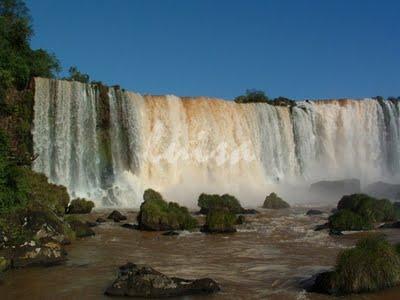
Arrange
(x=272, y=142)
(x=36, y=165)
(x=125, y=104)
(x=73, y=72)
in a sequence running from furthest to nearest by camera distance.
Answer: (x=73, y=72), (x=272, y=142), (x=125, y=104), (x=36, y=165)

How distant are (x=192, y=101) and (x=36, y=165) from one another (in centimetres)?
1400

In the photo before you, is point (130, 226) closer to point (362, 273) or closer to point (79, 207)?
point (79, 207)

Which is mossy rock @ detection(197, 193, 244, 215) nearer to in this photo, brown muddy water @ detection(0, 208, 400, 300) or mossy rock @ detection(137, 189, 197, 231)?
mossy rock @ detection(137, 189, 197, 231)

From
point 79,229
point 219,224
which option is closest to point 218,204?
point 219,224

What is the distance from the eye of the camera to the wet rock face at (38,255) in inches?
570

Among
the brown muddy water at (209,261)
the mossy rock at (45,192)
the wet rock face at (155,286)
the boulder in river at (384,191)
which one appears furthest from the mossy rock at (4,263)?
the boulder in river at (384,191)

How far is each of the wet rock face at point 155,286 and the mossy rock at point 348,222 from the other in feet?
37.5

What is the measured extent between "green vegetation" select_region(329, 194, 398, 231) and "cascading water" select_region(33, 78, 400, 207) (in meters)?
13.5

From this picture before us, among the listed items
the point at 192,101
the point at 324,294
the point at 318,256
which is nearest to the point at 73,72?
the point at 192,101

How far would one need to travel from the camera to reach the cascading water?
37.3 metres

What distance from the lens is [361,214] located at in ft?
79.5

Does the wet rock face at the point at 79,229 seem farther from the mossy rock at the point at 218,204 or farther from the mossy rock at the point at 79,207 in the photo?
the mossy rock at the point at 218,204

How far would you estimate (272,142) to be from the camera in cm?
4881

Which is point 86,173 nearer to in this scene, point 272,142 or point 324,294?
point 272,142
